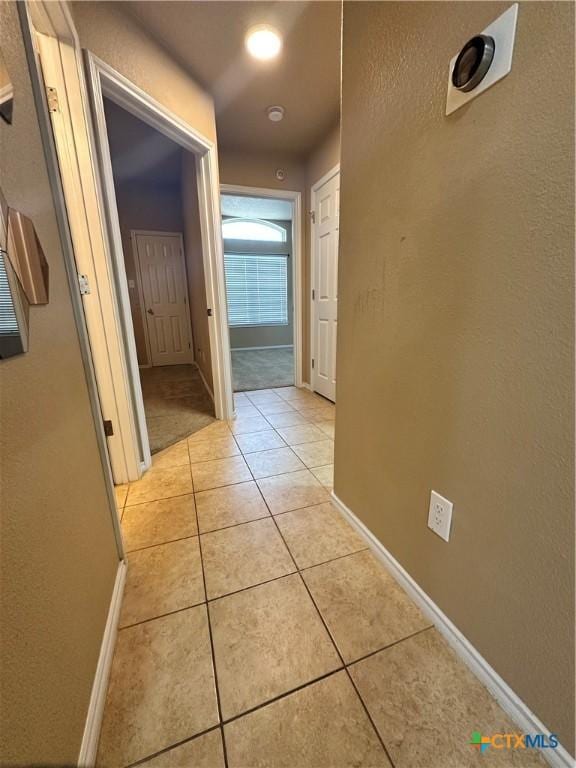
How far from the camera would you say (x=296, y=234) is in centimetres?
333

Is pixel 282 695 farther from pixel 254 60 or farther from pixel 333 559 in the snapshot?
pixel 254 60

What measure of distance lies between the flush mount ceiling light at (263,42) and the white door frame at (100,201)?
570mm

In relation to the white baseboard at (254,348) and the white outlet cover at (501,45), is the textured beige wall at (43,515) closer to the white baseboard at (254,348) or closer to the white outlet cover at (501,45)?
the white outlet cover at (501,45)

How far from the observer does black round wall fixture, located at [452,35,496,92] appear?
0.65 meters

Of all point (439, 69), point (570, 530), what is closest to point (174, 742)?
point (570, 530)

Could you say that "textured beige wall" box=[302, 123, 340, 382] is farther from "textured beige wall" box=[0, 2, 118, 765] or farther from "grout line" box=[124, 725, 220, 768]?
"grout line" box=[124, 725, 220, 768]

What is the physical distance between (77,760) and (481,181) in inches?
61.8

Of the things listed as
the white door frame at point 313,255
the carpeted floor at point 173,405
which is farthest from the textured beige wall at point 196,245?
the white door frame at point 313,255

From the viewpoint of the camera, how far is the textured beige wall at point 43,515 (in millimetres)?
496

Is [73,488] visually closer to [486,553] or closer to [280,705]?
[280,705]

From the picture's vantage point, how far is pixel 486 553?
2.62ft

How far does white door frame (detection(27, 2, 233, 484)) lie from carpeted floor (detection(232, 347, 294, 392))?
6.46ft

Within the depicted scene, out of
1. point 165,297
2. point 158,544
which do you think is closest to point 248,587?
point 158,544

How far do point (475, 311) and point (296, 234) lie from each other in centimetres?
299
